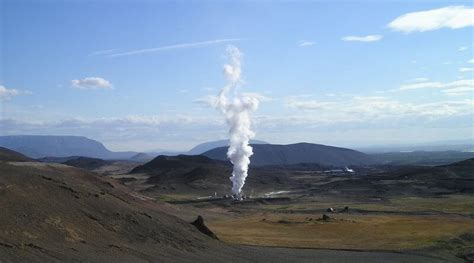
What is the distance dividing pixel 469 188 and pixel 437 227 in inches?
3065

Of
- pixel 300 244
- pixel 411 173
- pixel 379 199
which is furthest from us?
pixel 411 173

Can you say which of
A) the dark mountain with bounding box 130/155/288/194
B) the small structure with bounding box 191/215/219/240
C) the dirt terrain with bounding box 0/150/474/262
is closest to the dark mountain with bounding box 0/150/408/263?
the dirt terrain with bounding box 0/150/474/262

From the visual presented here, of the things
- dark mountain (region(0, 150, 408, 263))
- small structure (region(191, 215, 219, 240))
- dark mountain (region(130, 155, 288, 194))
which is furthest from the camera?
dark mountain (region(130, 155, 288, 194))

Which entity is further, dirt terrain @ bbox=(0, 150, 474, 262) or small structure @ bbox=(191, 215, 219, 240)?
small structure @ bbox=(191, 215, 219, 240)

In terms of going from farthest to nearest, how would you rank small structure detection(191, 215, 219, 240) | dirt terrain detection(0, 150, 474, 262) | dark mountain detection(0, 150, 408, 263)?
1. small structure detection(191, 215, 219, 240)
2. dirt terrain detection(0, 150, 474, 262)
3. dark mountain detection(0, 150, 408, 263)

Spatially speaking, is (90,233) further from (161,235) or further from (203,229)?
(203,229)

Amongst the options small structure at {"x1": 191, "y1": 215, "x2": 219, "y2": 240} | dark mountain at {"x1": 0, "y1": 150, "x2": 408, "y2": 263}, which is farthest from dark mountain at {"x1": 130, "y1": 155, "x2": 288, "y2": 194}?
dark mountain at {"x1": 0, "y1": 150, "x2": 408, "y2": 263}

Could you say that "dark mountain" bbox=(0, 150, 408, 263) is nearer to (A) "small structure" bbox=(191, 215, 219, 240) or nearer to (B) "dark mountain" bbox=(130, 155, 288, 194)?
(A) "small structure" bbox=(191, 215, 219, 240)

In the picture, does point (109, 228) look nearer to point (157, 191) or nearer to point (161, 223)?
point (161, 223)

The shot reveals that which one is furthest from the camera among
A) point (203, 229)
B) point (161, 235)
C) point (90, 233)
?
point (203, 229)

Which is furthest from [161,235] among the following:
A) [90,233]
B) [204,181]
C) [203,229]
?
[204,181]

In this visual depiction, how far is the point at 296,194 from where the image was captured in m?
142

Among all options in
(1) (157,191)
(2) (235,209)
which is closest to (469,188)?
(2) (235,209)

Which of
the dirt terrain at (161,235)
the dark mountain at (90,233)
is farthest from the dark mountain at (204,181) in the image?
the dark mountain at (90,233)
